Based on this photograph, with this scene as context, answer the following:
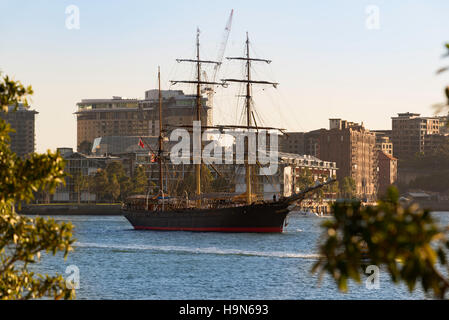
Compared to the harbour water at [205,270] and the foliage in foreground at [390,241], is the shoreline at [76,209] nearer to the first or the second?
the harbour water at [205,270]

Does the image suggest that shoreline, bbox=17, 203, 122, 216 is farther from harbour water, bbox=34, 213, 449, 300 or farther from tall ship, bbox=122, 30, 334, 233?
harbour water, bbox=34, 213, 449, 300

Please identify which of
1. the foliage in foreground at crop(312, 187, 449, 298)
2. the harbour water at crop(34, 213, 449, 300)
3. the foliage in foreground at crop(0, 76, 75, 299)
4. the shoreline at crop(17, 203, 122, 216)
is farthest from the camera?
the shoreline at crop(17, 203, 122, 216)

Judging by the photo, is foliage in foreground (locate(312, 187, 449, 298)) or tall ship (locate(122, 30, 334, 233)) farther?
tall ship (locate(122, 30, 334, 233))

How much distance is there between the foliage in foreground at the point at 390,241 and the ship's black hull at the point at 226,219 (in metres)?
86.1

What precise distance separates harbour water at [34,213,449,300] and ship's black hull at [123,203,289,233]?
9.14 metres

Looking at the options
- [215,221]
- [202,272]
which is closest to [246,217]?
[215,221]

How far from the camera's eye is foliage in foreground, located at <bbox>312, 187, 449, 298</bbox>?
6.84 m

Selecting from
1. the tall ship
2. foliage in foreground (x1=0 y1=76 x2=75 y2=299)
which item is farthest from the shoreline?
foliage in foreground (x1=0 y1=76 x2=75 y2=299)

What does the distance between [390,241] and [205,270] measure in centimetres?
4911

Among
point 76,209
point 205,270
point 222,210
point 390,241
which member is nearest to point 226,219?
point 222,210

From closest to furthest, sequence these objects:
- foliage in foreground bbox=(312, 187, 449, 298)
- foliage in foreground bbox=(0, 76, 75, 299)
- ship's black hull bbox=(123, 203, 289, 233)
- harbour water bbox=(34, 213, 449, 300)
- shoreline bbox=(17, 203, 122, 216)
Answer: foliage in foreground bbox=(312, 187, 449, 298) → foliage in foreground bbox=(0, 76, 75, 299) → harbour water bbox=(34, 213, 449, 300) → ship's black hull bbox=(123, 203, 289, 233) → shoreline bbox=(17, 203, 122, 216)

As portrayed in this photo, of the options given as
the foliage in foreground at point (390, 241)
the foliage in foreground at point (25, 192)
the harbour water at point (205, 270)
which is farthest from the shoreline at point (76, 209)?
the foliage in foreground at point (390, 241)
